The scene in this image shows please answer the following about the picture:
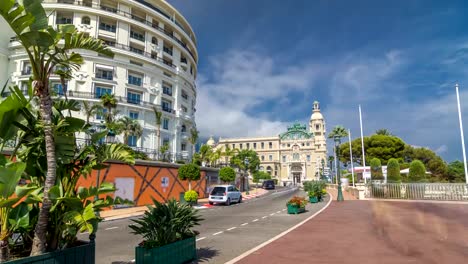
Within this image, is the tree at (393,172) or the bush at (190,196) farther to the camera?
the tree at (393,172)

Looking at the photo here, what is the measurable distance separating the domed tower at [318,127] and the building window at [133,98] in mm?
90361

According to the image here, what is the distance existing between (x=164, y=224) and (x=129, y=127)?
32.5 m

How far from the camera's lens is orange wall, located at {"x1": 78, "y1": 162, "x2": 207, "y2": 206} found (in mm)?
24345

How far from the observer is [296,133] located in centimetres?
12331

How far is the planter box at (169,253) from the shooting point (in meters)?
6.47

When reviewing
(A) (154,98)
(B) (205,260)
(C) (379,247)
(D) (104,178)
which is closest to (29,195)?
(B) (205,260)

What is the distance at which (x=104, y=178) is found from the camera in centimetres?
2359

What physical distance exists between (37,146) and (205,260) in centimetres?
515

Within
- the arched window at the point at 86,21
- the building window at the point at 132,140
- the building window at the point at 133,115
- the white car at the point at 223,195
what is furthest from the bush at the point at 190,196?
the arched window at the point at 86,21

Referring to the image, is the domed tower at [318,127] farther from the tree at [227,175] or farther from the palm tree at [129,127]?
the palm tree at [129,127]

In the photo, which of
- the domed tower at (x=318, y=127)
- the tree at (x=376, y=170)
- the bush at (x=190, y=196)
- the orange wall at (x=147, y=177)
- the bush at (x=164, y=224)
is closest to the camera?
the bush at (x=164, y=224)

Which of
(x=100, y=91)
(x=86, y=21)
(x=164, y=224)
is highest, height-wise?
(x=86, y=21)

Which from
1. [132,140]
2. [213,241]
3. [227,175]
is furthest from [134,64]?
[213,241]

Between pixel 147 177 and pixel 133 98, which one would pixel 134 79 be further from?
pixel 147 177
